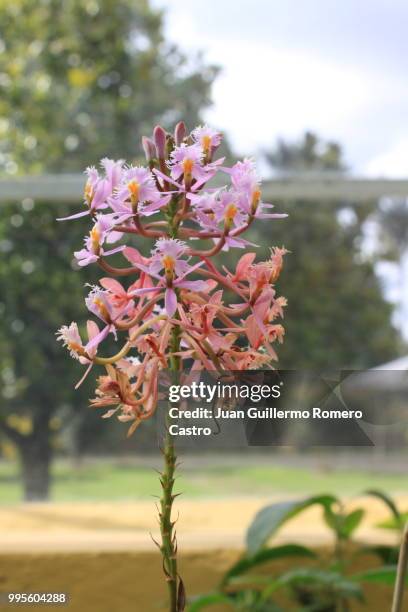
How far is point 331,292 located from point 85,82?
101 inches

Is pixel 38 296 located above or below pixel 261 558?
above

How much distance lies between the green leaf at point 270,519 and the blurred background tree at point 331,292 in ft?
16.4

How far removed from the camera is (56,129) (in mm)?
5461

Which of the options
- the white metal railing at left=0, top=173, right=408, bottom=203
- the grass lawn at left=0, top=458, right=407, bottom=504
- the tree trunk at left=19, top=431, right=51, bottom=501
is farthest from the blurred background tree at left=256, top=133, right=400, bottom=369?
the white metal railing at left=0, top=173, right=408, bottom=203

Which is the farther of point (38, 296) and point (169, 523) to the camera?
point (38, 296)

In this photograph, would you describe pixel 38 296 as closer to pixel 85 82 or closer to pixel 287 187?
pixel 85 82

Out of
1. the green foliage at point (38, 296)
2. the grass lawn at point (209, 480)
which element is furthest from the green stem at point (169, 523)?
the grass lawn at point (209, 480)

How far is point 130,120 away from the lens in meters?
5.52

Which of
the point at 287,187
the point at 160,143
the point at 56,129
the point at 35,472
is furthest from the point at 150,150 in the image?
the point at 35,472

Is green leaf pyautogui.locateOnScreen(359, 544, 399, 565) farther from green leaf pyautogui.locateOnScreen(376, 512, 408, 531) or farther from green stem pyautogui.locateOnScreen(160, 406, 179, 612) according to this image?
green stem pyautogui.locateOnScreen(160, 406, 179, 612)

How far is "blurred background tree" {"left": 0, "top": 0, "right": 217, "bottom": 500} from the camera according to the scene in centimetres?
469

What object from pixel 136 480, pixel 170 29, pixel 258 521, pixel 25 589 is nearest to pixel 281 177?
pixel 258 521

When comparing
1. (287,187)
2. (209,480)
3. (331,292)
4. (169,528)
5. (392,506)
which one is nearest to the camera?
(169,528)

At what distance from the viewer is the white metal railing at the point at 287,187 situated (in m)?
1.30
